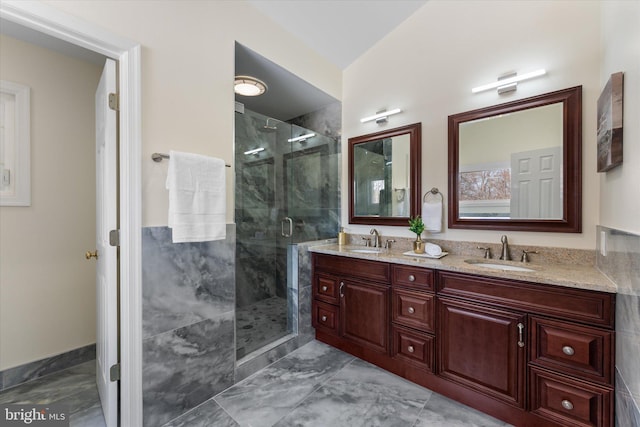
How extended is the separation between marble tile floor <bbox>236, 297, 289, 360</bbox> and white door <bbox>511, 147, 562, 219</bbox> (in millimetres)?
2176

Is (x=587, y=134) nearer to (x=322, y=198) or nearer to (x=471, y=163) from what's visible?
(x=471, y=163)

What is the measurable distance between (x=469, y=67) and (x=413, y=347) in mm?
2239

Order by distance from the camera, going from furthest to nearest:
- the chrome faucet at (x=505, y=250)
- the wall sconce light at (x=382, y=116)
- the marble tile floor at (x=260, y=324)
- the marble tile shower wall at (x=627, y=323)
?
the wall sconce light at (x=382, y=116)
the marble tile floor at (x=260, y=324)
the chrome faucet at (x=505, y=250)
the marble tile shower wall at (x=627, y=323)

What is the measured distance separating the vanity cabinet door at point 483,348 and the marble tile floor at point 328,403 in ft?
0.64

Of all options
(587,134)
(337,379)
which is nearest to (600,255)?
(587,134)

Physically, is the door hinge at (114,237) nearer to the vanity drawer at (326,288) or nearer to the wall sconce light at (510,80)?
the vanity drawer at (326,288)

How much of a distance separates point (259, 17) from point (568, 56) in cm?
222

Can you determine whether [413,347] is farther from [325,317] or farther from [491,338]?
[325,317]

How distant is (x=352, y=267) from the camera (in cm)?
221

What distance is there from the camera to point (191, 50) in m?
1.60

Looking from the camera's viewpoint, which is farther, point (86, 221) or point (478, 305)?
point (86, 221)

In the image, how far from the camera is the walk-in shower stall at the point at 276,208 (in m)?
2.51

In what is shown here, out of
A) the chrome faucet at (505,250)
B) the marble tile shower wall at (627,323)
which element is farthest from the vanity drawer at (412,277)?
the marble tile shower wall at (627,323)

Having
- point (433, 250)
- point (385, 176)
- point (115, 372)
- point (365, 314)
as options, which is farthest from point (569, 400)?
point (115, 372)
